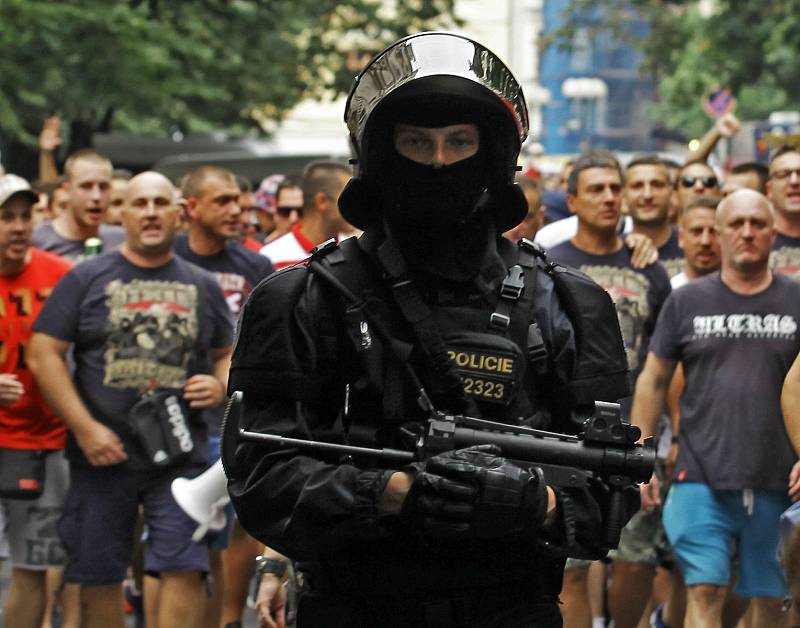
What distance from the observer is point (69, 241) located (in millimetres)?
9977

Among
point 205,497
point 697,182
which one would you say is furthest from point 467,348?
point 697,182

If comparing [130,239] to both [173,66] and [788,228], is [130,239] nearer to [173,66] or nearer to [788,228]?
[788,228]

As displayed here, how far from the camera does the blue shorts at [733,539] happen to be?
25.5 ft

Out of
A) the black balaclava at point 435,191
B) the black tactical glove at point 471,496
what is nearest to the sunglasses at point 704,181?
the black balaclava at point 435,191

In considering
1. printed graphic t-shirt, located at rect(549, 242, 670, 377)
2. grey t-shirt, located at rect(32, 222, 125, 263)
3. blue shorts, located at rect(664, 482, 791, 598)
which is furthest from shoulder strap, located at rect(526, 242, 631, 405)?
grey t-shirt, located at rect(32, 222, 125, 263)

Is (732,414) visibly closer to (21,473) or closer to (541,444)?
(21,473)

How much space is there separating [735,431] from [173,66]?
10.9 m

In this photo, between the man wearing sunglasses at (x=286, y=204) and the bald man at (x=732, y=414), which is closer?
the bald man at (x=732, y=414)

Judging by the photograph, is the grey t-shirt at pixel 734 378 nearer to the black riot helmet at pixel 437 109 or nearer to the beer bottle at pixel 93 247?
the beer bottle at pixel 93 247

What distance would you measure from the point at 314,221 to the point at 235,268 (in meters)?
0.46

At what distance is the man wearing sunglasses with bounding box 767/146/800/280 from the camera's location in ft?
28.3

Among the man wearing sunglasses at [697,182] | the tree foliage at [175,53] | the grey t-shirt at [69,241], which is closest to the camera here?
the grey t-shirt at [69,241]

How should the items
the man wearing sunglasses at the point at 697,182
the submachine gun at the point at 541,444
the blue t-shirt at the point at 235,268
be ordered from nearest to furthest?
1. the submachine gun at the point at 541,444
2. the blue t-shirt at the point at 235,268
3. the man wearing sunglasses at the point at 697,182

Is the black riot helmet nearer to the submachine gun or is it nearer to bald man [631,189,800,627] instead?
the submachine gun
